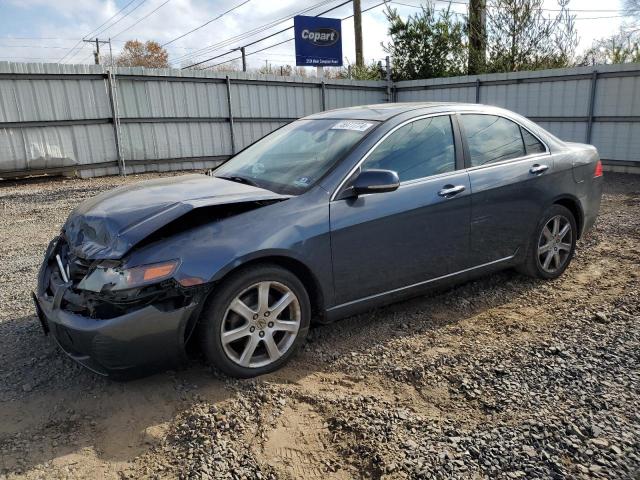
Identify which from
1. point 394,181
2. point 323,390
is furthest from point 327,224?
point 323,390

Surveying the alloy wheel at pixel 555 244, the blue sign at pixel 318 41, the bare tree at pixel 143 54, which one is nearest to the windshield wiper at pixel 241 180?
the alloy wheel at pixel 555 244

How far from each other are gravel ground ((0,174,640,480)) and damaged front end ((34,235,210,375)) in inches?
12.6

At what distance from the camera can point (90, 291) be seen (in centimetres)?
281

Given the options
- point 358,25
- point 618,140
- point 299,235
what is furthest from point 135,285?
point 358,25

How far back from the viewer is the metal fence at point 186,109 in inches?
438

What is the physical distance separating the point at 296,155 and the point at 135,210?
1.29 meters

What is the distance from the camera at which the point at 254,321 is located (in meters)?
3.05

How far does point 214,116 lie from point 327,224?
448 inches

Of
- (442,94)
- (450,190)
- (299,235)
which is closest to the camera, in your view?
(299,235)

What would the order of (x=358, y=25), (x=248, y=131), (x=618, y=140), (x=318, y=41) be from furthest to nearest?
(x=358, y=25) < (x=318, y=41) < (x=248, y=131) < (x=618, y=140)

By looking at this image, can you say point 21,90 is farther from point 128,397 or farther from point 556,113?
point 556,113

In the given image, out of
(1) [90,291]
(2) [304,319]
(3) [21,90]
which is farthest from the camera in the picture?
(3) [21,90]

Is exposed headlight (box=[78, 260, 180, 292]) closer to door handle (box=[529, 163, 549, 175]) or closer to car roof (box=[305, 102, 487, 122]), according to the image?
car roof (box=[305, 102, 487, 122])

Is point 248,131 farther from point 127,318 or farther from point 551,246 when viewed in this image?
point 127,318
